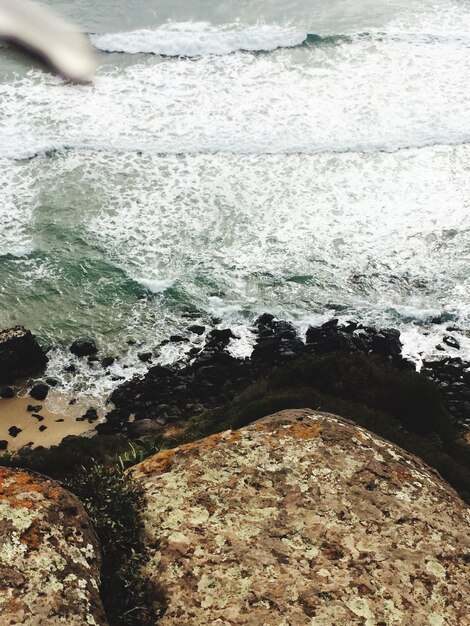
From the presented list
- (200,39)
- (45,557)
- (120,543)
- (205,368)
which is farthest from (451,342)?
(200,39)

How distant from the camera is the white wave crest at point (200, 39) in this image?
27.5m

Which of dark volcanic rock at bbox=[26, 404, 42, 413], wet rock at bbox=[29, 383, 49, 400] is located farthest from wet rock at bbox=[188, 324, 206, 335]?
dark volcanic rock at bbox=[26, 404, 42, 413]

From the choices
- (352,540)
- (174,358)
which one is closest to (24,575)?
(352,540)

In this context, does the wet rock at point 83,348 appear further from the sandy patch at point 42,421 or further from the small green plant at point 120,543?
the small green plant at point 120,543

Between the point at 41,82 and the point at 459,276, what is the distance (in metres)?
16.8

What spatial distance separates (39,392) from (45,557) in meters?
9.92

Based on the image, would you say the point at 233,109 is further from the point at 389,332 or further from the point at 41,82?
the point at 389,332

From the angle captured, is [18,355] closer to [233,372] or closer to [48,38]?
[233,372]

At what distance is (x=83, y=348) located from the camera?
16156 mm

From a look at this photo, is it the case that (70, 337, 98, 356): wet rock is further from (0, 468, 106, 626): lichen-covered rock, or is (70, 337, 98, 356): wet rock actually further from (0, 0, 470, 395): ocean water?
(0, 468, 106, 626): lichen-covered rock

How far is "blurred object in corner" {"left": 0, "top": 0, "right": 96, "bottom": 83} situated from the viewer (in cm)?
2652

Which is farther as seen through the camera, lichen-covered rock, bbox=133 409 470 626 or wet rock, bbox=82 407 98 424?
wet rock, bbox=82 407 98 424

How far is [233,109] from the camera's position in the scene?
79.3 ft

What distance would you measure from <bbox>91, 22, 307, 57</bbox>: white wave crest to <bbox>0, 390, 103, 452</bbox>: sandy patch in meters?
17.4
